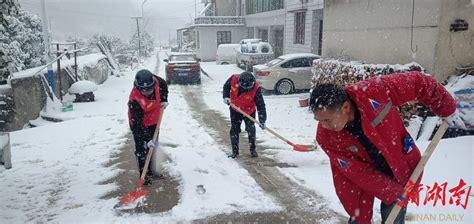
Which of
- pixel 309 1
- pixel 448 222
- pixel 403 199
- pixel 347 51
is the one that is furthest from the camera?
pixel 309 1

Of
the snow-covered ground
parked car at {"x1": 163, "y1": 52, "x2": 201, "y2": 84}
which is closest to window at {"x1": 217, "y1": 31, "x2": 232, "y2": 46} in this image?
parked car at {"x1": 163, "y1": 52, "x2": 201, "y2": 84}

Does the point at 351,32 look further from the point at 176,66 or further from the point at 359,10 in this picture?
the point at 176,66

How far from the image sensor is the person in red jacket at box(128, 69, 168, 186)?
444cm

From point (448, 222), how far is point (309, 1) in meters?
18.0

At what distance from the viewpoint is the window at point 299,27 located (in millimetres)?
21505

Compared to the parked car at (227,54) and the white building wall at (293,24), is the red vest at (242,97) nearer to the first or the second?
the white building wall at (293,24)

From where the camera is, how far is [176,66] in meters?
15.6

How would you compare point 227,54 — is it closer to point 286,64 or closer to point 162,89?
point 286,64

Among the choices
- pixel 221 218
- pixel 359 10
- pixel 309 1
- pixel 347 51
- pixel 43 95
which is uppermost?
pixel 309 1

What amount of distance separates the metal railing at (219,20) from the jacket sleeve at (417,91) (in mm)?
30257

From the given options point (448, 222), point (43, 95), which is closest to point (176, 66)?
point (43, 95)

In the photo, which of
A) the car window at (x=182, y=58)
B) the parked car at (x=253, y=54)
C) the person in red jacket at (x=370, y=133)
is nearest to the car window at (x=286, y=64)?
the car window at (x=182, y=58)

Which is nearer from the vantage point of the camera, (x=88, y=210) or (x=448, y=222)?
(x=448, y=222)

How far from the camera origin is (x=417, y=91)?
253 cm
